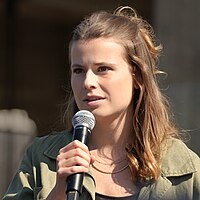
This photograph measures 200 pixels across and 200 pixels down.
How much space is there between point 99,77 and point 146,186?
0.44 m

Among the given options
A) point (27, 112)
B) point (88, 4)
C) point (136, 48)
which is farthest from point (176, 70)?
point (27, 112)

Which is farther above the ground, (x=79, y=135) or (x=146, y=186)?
(x=79, y=135)

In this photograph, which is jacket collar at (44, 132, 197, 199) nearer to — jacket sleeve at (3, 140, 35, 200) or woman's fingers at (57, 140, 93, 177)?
jacket sleeve at (3, 140, 35, 200)

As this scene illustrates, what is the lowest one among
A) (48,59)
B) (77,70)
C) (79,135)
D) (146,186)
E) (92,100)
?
(146,186)

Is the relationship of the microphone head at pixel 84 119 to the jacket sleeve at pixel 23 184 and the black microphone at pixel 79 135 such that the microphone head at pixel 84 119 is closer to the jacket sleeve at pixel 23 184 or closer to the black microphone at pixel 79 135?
the black microphone at pixel 79 135

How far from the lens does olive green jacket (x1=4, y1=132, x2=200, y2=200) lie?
3055 millimetres

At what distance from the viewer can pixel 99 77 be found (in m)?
3.05

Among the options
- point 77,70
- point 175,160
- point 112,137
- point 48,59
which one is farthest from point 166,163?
point 48,59

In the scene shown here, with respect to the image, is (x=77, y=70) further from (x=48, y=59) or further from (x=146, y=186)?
(x=48, y=59)

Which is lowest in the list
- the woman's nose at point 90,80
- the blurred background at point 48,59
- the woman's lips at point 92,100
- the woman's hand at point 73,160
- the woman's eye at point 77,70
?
the woman's hand at point 73,160

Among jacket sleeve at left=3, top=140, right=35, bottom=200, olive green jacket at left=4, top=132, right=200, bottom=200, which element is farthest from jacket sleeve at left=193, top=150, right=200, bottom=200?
jacket sleeve at left=3, top=140, right=35, bottom=200

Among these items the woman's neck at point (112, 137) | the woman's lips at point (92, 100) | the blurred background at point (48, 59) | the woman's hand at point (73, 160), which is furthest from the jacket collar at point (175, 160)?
the blurred background at point (48, 59)

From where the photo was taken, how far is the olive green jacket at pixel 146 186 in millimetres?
3055

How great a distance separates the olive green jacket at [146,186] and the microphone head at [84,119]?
0.84ft
